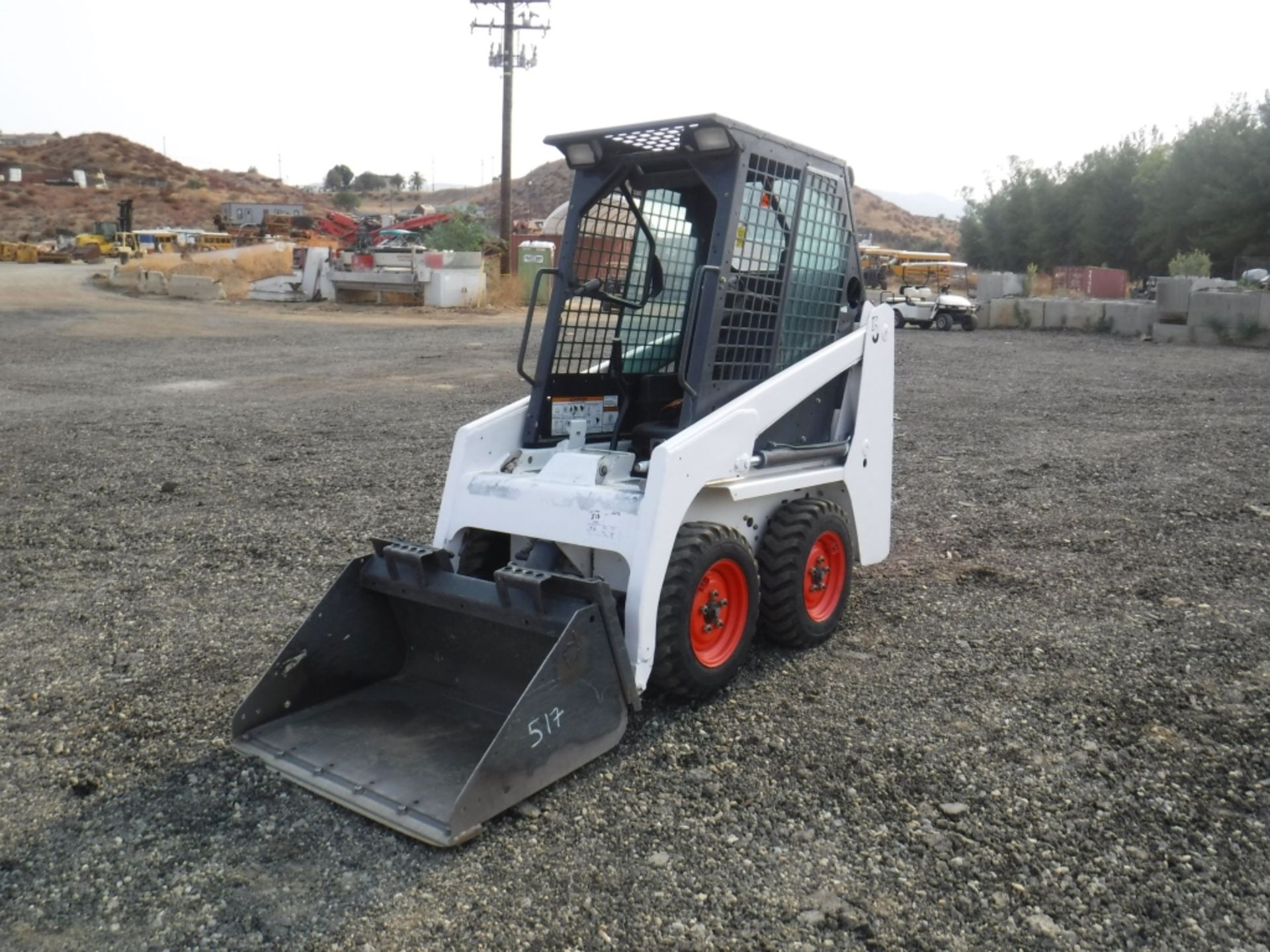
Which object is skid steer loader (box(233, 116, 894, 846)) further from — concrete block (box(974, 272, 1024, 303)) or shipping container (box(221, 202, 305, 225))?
shipping container (box(221, 202, 305, 225))

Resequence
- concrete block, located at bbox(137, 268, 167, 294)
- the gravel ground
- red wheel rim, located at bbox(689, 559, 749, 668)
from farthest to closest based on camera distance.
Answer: concrete block, located at bbox(137, 268, 167, 294)
red wheel rim, located at bbox(689, 559, 749, 668)
the gravel ground

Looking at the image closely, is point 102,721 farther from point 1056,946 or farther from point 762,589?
point 1056,946

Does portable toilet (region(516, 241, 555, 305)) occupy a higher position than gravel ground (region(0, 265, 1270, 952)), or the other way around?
portable toilet (region(516, 241, 555, 305))

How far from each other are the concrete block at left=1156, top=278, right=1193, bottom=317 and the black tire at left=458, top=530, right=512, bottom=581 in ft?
69.7

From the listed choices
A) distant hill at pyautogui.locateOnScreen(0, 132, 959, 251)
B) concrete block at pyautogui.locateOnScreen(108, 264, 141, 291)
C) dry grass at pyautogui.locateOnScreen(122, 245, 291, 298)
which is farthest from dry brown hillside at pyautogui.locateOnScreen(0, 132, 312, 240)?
concrete block at pyautogui.locateOnScreen(108, 264, 141, 291)

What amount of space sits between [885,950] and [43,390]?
1389 centimetres

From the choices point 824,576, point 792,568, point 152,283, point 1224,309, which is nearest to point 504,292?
point 152,283

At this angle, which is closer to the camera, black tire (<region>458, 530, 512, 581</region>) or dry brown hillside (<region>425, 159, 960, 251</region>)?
black tire (<region>458, 530, 512, 581</region>)

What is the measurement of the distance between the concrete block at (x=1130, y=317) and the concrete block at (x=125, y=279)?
25.3 meters

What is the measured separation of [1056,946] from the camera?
9.69 feet

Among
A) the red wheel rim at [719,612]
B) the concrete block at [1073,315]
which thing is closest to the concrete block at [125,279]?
the concrete block at [1073,315]

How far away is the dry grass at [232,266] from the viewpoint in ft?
108

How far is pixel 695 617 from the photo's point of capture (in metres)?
4.34

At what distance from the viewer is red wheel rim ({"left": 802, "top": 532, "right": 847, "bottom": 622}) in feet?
16.5
